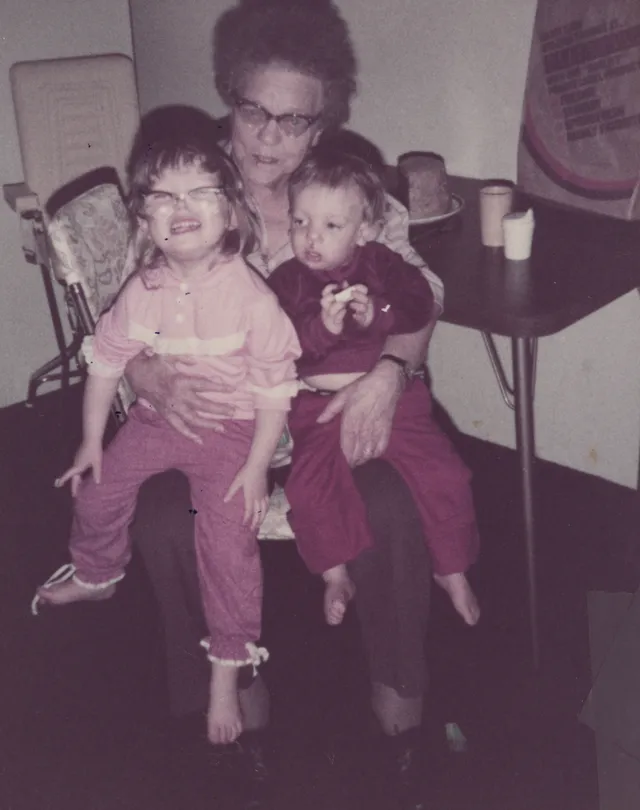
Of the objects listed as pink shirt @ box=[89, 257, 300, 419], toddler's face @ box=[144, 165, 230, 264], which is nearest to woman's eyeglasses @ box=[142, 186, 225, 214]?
toddler's face @ box=[144, 165, 230, 264]

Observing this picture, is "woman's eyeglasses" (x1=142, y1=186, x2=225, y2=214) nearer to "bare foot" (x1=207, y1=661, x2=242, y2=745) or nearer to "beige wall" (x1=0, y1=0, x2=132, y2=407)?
"bare foot" (x1=207, y1=661, x2=242, y2=745)

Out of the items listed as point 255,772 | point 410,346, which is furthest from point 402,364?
point 255,772

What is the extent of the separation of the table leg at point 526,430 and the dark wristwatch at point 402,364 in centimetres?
21

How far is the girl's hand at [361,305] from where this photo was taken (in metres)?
1.80

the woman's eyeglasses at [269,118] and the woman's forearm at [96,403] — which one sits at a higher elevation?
the woman's eyeglasses at [269,118]

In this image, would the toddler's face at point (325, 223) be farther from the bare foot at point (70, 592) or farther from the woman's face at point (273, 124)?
the bare foot at point (70, 592)

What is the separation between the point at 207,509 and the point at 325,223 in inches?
22.2

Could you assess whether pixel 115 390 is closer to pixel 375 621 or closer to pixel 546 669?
pixel 375 621

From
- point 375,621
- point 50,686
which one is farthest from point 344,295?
point 50,686

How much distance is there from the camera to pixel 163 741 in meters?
2.11

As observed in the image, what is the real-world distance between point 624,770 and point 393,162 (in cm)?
184

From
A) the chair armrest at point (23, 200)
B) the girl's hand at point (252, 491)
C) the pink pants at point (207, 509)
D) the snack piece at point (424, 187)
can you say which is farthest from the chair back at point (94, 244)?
the chair armrest at point (23, 200)

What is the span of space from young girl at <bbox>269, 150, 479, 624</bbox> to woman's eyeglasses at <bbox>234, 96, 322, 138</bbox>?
0.15m

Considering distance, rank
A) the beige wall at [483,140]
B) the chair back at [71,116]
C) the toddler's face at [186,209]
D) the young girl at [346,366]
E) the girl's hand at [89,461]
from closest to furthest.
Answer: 1. the toddler's face at [186,209]
2. the young girl at [346,366]
3. the girl's hand at [89,461]
4. the beige wall at [483,140]
5. the chair back at [71,116]
